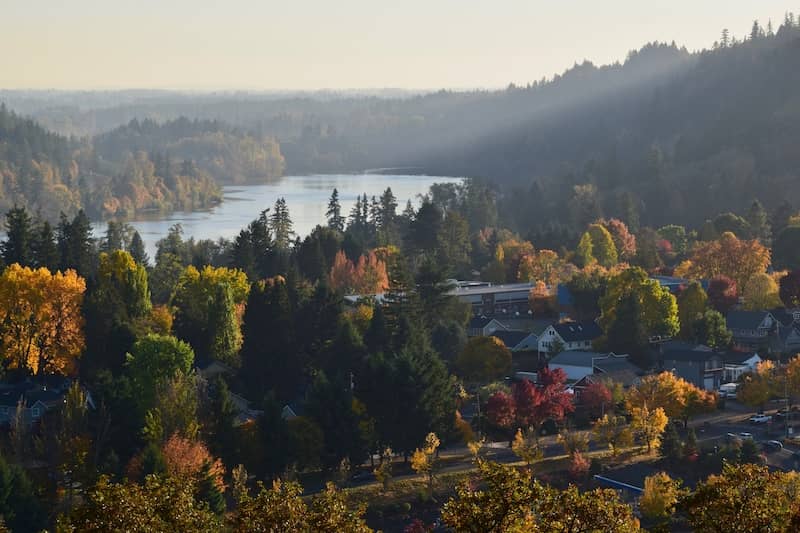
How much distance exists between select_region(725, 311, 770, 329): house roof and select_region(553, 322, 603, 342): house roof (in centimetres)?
468

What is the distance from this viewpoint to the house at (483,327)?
146 ft

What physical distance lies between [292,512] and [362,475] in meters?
16.6

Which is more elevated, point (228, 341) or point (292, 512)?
point (292, 512)

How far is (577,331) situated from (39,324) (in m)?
16.6

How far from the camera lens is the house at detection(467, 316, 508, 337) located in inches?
1750

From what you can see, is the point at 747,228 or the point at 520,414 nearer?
the point at 520,414

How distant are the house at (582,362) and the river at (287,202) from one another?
129ft

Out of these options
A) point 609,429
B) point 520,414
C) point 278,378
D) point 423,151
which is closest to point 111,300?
point 278,378

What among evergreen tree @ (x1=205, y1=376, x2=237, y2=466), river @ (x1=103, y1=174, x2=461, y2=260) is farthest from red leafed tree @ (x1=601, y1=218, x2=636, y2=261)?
evergreen tree @ (x1=205, y1=376, x2=237, y2=466)

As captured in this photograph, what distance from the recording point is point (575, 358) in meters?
38.4

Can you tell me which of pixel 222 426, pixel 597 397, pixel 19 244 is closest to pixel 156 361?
pixel 222 426

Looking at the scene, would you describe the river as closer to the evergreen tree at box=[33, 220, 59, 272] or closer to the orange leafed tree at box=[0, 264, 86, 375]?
the evergreen tree at box=[33, 220, 59, 272]

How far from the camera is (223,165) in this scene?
168m

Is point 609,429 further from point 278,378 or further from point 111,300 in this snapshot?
point 111,300
